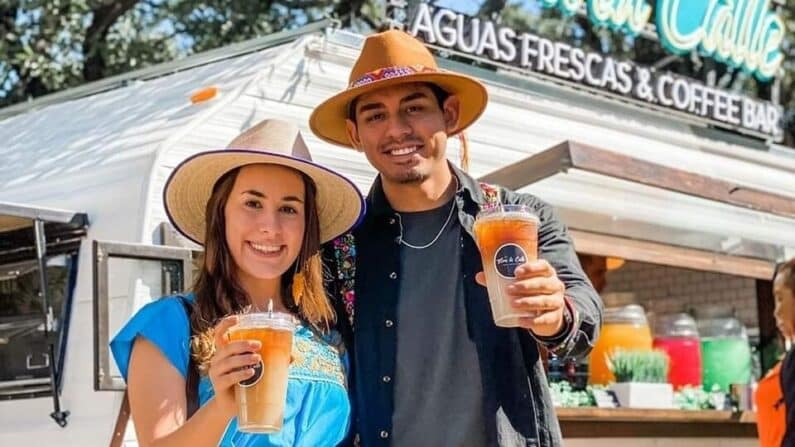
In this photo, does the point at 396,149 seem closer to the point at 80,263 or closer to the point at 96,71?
the point at 80,263

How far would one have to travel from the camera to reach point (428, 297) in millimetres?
2885

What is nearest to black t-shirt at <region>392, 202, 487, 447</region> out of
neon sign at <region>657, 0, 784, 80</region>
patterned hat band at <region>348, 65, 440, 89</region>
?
patterned hat band at <region>348, 65, 440, 89</region>

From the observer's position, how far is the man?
9.01 ft

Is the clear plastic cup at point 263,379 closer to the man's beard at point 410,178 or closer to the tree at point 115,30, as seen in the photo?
the man's beard at point 410,178

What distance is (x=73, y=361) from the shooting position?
4.83 metres

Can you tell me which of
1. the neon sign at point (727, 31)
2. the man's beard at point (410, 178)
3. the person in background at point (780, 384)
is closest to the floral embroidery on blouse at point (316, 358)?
the man's beard at point (410, 178)

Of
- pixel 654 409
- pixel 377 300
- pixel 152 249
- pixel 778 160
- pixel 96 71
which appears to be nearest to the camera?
pixel 377 300

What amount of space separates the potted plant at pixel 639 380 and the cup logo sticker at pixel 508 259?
397cm

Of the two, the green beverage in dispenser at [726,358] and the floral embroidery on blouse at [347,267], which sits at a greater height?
the floral embroidery on blouse at [347,267]

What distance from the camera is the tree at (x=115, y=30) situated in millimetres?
12672

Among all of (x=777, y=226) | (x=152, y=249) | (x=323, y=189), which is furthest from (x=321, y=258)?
(x=777, y=226)

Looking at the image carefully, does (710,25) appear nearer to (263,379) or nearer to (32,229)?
(32,229)

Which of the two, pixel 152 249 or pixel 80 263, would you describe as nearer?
pixel 152 249

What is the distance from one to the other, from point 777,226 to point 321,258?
4778 mm
